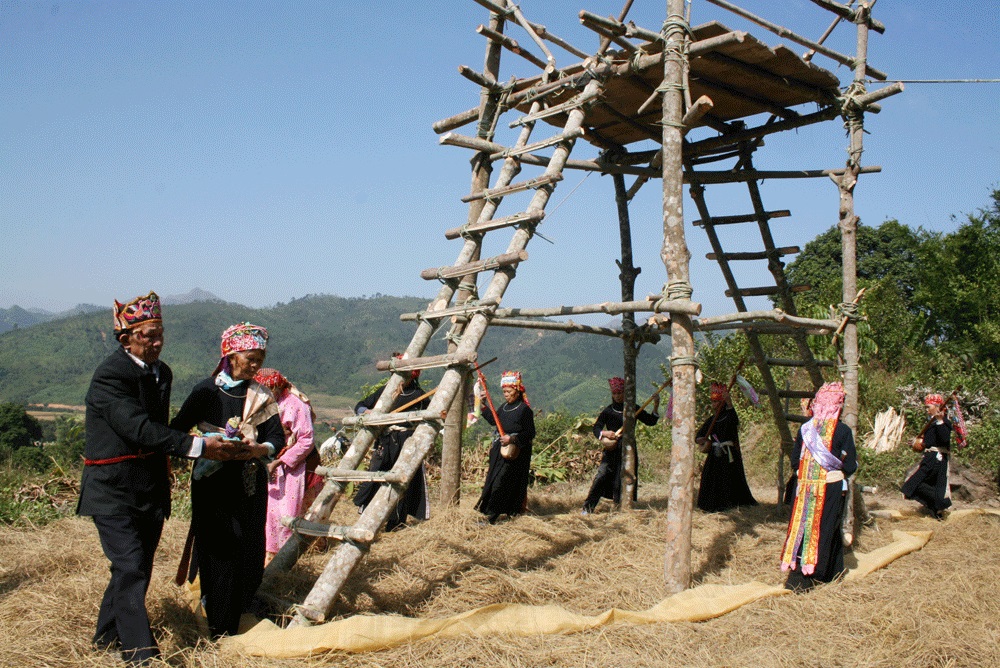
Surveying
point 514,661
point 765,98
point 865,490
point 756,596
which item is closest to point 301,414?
point 514,661

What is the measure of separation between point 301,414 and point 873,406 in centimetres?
1122

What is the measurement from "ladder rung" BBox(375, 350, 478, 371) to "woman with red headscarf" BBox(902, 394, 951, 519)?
6734 mm

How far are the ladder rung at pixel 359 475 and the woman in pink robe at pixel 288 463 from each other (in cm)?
138

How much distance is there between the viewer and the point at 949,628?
182 inches

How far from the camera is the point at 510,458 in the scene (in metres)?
7.77

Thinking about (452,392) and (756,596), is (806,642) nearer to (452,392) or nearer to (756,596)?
(756,596)

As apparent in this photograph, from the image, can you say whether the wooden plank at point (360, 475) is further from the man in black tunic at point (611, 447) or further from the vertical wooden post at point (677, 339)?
the man in black tunic at point (611, 447)

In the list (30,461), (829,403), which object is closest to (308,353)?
(30,461)

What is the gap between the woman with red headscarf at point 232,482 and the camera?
407 cm

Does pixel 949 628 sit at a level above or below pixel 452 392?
below

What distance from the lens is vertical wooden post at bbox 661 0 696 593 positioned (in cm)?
529

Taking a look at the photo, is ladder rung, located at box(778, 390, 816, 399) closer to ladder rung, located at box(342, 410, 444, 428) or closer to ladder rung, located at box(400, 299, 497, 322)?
ladder rung, located at box(400, 299, 497, 322)

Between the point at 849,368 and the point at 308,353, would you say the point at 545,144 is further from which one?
the point at 308,353

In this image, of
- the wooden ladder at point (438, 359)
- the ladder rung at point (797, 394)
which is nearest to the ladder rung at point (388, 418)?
the wooden ladder at point (438, 359)
